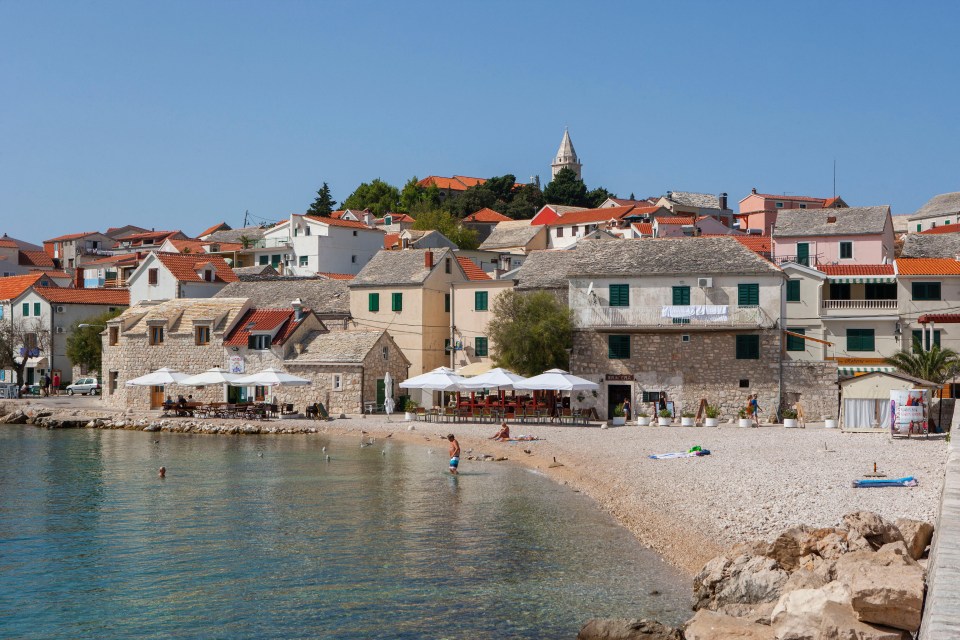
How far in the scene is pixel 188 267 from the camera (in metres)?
63.2

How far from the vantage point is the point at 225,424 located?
4516 centimetres

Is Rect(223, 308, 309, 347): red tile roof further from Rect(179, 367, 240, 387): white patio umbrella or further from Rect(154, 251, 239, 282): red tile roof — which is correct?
Rect(154, 251, 239, 282): red tile roof

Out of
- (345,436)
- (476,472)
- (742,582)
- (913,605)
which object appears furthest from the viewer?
(345,436)

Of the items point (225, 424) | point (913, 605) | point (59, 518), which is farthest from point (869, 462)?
point (225, 424)

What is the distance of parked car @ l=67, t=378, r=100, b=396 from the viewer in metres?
63.6

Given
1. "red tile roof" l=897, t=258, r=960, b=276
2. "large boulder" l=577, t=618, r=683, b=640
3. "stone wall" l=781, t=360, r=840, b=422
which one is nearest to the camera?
"large boulder" l=577, t=618, r=683, b=640

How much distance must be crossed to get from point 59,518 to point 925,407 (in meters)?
26.0

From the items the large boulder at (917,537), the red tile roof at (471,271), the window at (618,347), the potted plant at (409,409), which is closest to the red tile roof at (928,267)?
the window at (618,347)

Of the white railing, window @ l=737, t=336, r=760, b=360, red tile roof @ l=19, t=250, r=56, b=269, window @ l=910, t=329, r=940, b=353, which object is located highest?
red tile roof @ l=19, t=250, r=56, b=269

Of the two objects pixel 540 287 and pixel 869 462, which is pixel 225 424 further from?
pixel 869 462

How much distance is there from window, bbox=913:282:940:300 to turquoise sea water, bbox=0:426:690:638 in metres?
25.9

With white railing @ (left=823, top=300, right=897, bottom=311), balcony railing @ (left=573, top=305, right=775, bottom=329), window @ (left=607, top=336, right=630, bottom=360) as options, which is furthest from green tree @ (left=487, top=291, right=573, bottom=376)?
white railing @ (left=823, top=300, right=897, bottom=311)

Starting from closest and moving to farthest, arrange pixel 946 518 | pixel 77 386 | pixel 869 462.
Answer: pixel 946 518, pixel 869 462, pixel 77 386

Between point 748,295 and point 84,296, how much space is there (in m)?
48.7
